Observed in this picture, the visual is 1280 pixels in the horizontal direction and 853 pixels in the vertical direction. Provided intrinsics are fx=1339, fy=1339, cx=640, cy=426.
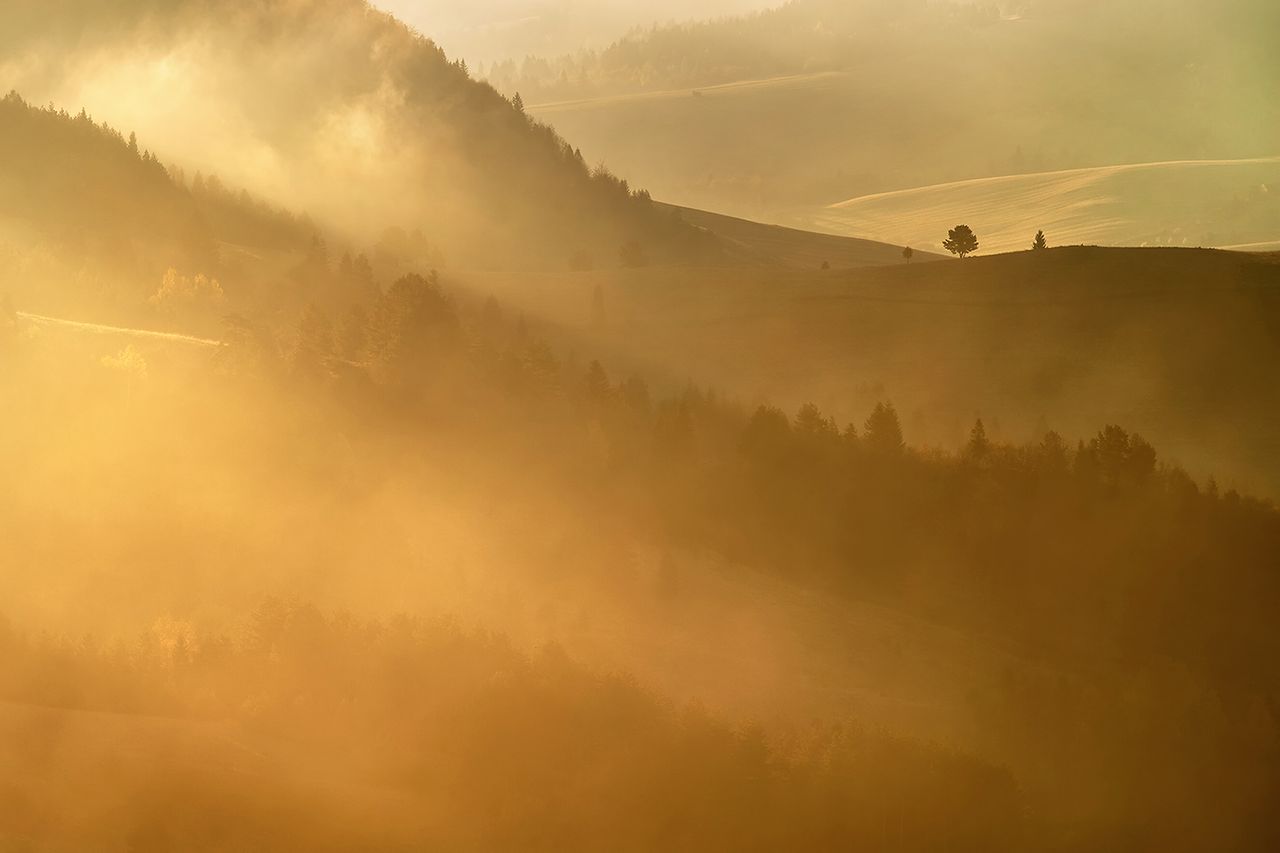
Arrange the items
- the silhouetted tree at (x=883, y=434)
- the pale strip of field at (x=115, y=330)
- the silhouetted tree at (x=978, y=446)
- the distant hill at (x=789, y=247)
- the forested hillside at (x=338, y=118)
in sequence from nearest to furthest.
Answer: the pale strip of field at (x=115, y=330), the silhouetted tree at (x=883, y=434), the silhouetted tree at (x=978, y=446), the forested hillside at (x=338, y=118), the distant hill at (x=789, y=247)

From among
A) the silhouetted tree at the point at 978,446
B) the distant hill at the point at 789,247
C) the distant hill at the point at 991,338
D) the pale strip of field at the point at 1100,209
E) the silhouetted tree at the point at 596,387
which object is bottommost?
the silhouetted tree at the point at 978,446

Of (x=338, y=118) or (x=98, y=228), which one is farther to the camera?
(x=338, y=118)

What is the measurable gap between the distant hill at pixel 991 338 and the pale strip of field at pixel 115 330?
23.1 m

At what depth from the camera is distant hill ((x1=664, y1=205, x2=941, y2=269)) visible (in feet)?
376

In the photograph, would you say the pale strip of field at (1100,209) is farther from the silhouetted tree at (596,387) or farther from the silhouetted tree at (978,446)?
the silhouetted tree at (596,387)

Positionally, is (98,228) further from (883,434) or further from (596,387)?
(883,434)

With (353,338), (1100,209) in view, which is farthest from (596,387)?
(1100,209)

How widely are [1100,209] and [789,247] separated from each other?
39604 mm

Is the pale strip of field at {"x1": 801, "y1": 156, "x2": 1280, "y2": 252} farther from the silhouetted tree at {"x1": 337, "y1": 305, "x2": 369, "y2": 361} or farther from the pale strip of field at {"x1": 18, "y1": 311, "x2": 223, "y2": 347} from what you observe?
the pale strip of field at {"x1": 18, "y1": 311, "x2": 223, "y2": 347}

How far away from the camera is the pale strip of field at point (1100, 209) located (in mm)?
133000

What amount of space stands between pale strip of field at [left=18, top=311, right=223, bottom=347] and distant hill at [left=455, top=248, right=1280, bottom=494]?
2313 centimetres

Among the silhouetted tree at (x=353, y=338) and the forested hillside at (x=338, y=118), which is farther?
the forested hillside at (x=338, y=118)

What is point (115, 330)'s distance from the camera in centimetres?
4500

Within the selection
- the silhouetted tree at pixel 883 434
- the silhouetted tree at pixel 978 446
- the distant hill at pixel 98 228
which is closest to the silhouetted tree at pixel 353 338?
the distant hill at pixel 98 228
